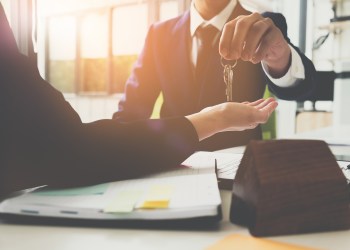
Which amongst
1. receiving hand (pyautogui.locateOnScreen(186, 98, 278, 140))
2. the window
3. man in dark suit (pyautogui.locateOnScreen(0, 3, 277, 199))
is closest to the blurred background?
the window

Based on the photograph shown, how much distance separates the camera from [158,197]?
445 mm

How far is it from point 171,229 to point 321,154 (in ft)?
0.63

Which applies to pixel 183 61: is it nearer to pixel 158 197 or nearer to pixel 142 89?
pixel 142 89

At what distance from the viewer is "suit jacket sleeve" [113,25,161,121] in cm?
172

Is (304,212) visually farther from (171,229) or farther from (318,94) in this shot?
(318,94)

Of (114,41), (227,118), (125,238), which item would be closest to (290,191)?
(125,238)

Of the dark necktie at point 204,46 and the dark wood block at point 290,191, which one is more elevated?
the dark necktie at point 204,46

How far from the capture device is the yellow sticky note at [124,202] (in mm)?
408

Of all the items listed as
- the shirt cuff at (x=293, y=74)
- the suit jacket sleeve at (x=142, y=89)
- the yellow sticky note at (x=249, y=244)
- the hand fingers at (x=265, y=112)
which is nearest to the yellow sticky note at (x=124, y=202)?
the yellow sticky note at (x=249, y=244)

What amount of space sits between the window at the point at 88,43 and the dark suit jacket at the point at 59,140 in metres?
1.99

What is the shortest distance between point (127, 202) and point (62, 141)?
Result: 0.58 feet

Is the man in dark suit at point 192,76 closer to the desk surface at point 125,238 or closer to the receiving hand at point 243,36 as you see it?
the receiving hand at point 243,36

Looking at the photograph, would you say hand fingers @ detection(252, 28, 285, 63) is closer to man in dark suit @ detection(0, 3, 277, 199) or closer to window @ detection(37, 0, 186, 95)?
man in dark suit @ detection(0, 3, 277, 199)

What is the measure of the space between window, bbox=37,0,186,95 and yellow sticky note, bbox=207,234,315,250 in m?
2.28
